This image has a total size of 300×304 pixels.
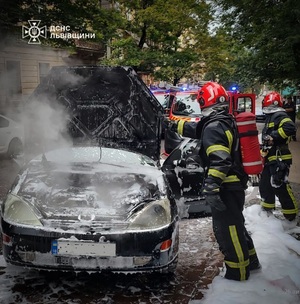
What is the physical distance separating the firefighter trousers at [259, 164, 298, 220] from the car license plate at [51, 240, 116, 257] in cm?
311

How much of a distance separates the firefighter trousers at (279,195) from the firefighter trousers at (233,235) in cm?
206

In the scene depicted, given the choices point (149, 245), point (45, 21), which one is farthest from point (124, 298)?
point (45, 21)

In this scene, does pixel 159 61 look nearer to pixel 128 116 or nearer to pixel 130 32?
pixel 130 32

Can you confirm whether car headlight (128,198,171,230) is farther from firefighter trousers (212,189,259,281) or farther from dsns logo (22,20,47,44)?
dsns logo (22,20,47,44)

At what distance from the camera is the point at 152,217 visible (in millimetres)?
3359

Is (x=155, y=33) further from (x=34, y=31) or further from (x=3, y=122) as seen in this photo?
(x=3, y=122)

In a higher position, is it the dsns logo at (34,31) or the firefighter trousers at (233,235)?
the dsns logo at (34,31)

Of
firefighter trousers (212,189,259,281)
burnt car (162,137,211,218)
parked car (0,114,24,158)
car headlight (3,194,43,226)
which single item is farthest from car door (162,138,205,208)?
parked car (0,114,24,158)

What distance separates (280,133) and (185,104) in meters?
9.19

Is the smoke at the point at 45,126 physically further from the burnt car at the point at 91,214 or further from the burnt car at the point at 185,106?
the burnt car at the point at 185,106

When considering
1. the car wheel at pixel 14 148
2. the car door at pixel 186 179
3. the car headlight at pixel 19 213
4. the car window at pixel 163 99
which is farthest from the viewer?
the car window at pixel 163 99

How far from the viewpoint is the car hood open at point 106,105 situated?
5.33 m

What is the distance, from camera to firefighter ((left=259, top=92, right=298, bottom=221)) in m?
5.25

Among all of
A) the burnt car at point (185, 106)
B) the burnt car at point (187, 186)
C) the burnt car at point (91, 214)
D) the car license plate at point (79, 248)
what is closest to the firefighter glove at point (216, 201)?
the burnt car at point (91, 214)
